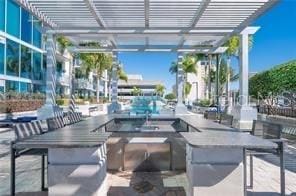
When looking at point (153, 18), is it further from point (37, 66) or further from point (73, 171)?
point (37, 66)

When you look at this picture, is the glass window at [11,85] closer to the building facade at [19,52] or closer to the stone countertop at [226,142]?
the building facade at [19,52]

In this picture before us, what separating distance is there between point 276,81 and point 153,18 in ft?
79.5

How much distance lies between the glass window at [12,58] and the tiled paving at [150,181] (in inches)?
914

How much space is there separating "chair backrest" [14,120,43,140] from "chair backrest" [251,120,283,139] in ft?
11.4

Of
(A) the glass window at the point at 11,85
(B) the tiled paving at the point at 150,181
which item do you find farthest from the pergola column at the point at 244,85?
(A) the glass window at the point at 11,85

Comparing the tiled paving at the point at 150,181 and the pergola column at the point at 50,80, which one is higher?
the pergola column at the point at 50,80

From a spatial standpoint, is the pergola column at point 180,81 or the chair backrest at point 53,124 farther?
the pergola column at point 180,81

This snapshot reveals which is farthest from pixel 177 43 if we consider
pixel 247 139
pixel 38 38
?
pixel 38 38

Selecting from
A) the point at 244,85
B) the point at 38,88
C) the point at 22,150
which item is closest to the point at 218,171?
the point at 22,150

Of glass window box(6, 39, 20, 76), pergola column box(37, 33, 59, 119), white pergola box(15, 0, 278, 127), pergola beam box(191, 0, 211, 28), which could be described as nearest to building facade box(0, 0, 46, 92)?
glass window box(6, 39, 20, 76)

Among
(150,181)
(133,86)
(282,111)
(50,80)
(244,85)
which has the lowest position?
(150,181)

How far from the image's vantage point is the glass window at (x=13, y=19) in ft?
96.4

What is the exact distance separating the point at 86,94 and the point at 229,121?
2091 inches

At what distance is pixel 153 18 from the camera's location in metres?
12.6
